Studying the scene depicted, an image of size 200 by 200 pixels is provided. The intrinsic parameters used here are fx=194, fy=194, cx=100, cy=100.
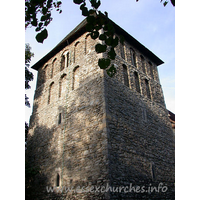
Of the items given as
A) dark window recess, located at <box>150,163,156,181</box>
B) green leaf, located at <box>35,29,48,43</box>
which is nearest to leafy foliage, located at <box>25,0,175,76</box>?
green leaf, located at <box>35,29,48,43</box>

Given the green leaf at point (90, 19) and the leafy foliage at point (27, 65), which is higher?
the leafy foliage at point (27, 65)

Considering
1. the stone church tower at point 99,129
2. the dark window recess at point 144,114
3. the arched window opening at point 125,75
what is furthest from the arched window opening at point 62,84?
the dark window recess at point 144,114

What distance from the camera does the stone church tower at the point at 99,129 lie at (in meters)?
6.83

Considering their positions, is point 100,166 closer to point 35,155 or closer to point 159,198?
point 159,198

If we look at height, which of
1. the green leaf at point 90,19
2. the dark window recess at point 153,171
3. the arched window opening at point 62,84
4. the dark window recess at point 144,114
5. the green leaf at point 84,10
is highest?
the arched window opening at point 62,84

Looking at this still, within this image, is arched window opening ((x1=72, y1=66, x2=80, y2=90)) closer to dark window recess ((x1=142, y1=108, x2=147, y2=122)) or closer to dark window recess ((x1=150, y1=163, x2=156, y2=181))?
dark window recess ((x1=142, y1=108, x2=147, y2=122))

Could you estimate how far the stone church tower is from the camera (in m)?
6.83

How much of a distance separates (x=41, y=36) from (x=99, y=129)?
5009 millimetres

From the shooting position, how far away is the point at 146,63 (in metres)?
12.9

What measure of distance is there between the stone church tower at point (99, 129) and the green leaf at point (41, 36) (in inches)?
186

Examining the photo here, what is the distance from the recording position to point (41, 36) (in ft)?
9.21

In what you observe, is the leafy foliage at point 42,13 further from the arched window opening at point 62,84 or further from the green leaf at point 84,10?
the arched window opening at point 62,84

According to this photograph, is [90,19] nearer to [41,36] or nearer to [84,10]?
→ [84,10]

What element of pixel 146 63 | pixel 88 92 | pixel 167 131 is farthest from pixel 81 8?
pixel 146 63
